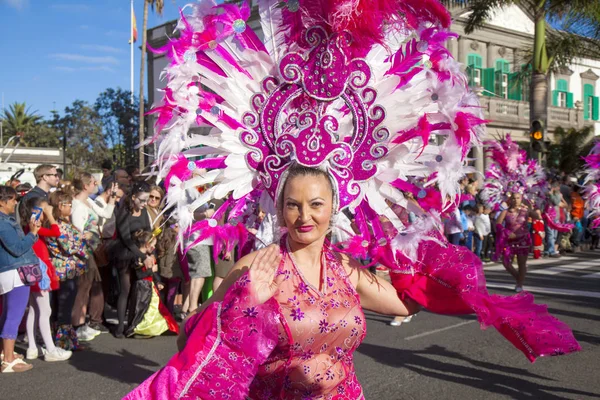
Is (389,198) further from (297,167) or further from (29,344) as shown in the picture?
(29,344)

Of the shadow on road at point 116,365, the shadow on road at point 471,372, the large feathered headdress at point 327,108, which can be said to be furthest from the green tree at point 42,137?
the large feathered headdress at point 327,108

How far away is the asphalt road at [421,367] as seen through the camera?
530cm

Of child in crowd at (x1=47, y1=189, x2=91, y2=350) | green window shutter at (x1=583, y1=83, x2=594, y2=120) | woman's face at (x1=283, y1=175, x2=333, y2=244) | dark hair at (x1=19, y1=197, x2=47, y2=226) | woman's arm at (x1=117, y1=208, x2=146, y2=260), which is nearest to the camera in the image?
woman's face at (x1=283, y1=175, x2=333, y2=244)

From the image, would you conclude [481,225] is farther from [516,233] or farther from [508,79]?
[508,79]

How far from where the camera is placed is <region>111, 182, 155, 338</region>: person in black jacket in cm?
732

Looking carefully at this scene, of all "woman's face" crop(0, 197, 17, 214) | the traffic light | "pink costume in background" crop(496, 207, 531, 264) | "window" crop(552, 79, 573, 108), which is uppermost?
"window" crop(552, 79, 573, 108)

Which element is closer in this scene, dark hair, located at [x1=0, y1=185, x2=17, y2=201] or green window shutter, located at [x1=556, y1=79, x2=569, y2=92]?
dark hair, located at [x1=0, y1=185, x2=17, y2=201]

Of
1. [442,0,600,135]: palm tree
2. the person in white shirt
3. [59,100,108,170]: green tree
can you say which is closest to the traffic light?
[442,0,600,135]: palm tree

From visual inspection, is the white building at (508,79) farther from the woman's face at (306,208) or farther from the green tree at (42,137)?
the woman's face at (306,208)

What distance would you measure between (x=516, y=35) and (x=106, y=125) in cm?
2084

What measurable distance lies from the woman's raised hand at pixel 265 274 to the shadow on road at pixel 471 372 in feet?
11.1

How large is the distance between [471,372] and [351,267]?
11.4 ft

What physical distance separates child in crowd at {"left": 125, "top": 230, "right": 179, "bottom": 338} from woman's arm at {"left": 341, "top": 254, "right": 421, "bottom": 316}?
15.5 feet

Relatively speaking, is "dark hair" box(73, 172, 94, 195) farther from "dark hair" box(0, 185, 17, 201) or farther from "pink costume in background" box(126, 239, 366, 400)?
"pink costume in background" box(126, 239, 366, 400)
